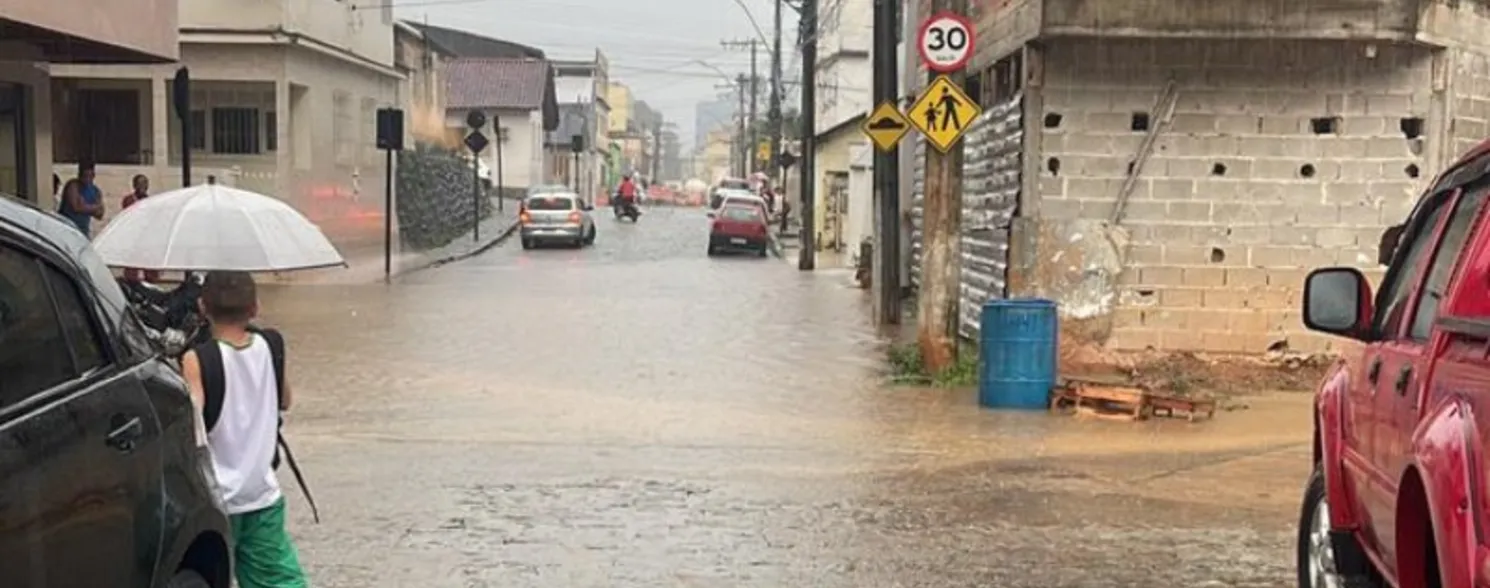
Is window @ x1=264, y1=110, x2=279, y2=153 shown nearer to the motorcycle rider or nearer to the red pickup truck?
the red pickup truck

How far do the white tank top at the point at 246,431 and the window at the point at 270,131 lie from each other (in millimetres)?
24380

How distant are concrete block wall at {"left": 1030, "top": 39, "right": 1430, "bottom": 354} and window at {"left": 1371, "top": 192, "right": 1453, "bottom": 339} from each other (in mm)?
9088

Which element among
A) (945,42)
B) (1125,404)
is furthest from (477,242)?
(1125,404)

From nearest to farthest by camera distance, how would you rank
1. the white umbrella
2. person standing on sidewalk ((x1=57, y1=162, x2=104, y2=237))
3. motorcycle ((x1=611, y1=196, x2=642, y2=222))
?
1. the white umbrella
2. person standing on sidewalk ((x1=57, y1=162, x2=104, y2=237))
3. motorcycle ((x1=611, y1=196, x2=642, y2=222))

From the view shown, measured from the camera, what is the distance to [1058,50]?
1438 centimetres

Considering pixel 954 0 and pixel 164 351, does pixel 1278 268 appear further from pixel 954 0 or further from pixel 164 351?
pixel 164 351

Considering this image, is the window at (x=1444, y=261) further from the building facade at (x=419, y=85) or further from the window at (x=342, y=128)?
the building facade at (x=419, y=85)

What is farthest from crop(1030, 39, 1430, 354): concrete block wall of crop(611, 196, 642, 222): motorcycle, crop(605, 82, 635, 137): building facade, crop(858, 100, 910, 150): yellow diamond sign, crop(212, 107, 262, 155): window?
crop(605, 82, 635, 137): building facade

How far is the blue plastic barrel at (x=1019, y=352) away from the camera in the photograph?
40.5 ft

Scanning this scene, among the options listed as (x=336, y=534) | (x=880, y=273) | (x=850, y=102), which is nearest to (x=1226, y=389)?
(x=880, y=273)

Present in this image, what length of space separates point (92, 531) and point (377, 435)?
7.33 m

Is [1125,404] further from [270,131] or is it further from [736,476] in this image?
[270,131]

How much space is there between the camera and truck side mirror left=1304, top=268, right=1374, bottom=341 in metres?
5.29

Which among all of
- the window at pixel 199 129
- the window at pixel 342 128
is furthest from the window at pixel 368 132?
the window at pixel 199 129
